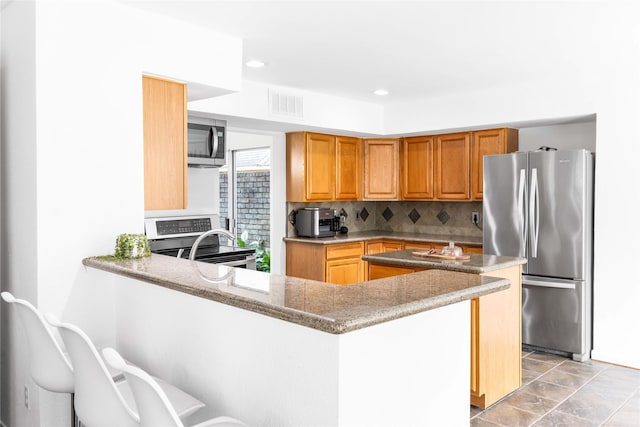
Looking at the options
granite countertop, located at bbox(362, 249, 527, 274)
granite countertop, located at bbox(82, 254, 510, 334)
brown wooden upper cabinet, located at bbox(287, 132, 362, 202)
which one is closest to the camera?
granite countertop, located at bbox(82, 254, 510, 334)

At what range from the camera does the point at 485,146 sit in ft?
17.4

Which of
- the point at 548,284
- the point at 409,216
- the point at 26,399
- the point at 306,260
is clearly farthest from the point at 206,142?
the point at 548,284

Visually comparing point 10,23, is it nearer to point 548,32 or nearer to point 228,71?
point 228,71

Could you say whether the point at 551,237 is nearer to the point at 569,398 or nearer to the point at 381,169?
the point at 569,398

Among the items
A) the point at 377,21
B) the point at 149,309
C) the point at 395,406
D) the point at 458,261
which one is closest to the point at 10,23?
the point at 149,309

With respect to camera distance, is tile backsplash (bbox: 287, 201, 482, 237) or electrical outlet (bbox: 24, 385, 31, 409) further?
tile backsplash (bbox: 287, 201, 482, 237)

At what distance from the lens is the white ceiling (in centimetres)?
283

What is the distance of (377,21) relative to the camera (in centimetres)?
303

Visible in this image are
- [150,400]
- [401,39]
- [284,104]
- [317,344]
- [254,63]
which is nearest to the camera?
[150,400]

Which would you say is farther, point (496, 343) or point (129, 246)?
point (496, 343)

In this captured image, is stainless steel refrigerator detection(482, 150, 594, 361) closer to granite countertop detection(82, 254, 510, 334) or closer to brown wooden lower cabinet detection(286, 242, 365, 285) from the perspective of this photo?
brown wooden lower cabinet detection(286, 242, 365, 285)

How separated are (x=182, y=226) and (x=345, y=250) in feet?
6.33

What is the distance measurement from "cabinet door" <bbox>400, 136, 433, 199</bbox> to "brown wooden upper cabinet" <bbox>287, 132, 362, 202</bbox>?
1.83 feet

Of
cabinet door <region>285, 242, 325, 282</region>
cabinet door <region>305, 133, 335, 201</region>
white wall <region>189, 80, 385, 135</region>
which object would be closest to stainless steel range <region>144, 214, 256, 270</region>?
white wall <region>189, 80, 385, 135</region>
